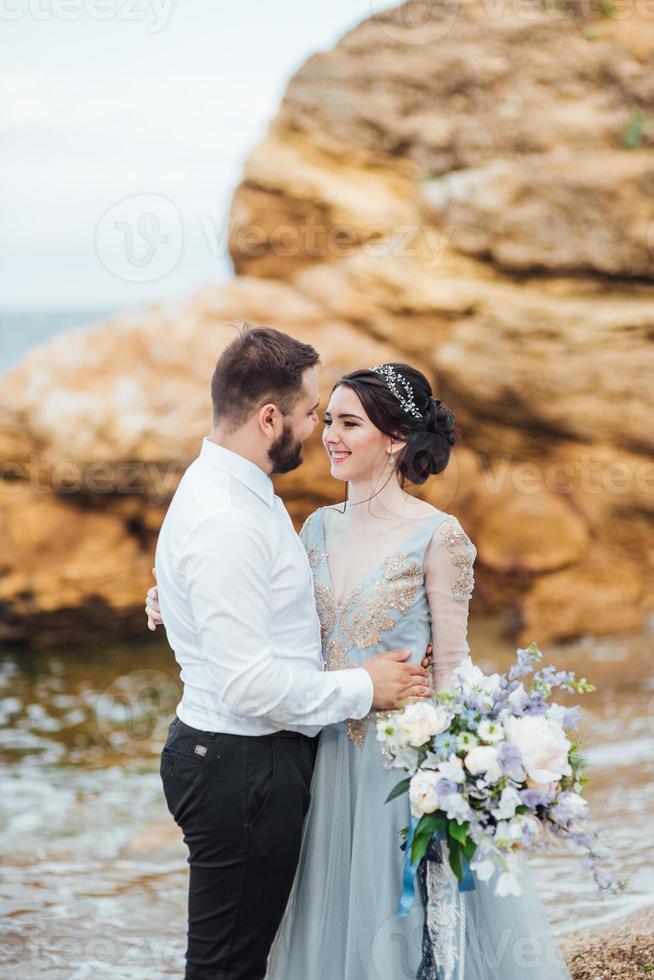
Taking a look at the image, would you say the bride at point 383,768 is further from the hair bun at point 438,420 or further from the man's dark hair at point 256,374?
the man's dark hair at point 256,374

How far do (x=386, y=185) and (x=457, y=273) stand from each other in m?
1.09

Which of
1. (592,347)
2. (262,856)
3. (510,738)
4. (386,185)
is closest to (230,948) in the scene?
(262,856)

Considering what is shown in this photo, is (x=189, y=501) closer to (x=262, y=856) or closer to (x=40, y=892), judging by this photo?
A: (x=262, y=856)

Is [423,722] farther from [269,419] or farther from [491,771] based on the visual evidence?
A: [269,419]

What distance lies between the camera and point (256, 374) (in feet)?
7.92

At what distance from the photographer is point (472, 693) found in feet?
7.98

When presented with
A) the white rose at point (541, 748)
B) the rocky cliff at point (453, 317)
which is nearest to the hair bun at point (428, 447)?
the white rose at point (541, 748)

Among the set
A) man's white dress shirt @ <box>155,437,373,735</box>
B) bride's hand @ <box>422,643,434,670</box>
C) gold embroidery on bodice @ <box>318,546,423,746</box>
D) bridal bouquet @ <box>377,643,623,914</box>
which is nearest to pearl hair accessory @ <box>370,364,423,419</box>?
gold embroidery on bodice @ <box>318,546,423,746</box>

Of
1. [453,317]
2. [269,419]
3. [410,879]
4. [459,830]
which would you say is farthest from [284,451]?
[453,317]

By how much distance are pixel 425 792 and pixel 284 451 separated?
856 mm

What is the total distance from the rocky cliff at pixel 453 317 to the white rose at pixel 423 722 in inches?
246

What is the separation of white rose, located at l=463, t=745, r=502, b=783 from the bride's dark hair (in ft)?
2.81

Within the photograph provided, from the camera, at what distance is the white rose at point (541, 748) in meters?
2.32

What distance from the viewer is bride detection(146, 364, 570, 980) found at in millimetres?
2688
